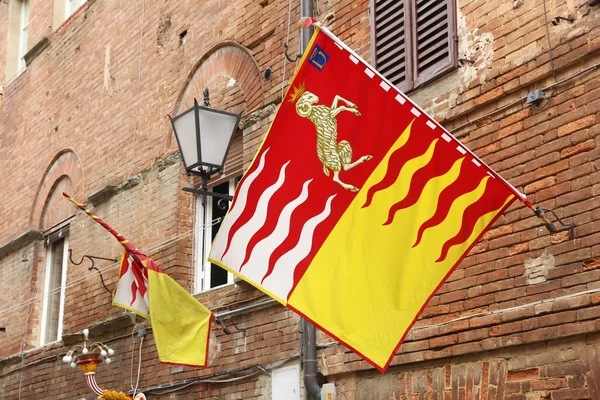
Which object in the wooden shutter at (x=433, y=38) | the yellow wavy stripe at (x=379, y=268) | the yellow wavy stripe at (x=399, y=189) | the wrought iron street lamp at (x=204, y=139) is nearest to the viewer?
the yellow wavy stripe at (x=379, y=268)

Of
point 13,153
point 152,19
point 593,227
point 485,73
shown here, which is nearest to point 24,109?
point 13,153

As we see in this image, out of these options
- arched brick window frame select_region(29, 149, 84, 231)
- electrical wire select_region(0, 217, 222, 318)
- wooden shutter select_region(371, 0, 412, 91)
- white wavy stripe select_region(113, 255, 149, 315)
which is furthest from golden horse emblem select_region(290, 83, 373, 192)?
arched brick window frame select_region(29, 149, 84, 231)

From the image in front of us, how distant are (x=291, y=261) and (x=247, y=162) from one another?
4.33m

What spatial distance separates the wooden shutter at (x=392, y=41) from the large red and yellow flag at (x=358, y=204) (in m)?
2.34

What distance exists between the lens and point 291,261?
6.12 m

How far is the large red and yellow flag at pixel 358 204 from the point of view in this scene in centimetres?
589

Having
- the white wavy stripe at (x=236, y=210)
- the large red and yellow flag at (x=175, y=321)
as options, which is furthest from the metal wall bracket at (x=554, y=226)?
the large red and yellow flag at (x=175, y=321)

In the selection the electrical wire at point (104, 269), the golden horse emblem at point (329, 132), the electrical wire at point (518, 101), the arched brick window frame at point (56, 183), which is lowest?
the golden horse emblem at point (329, 132)

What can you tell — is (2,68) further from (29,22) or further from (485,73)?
(485,73)

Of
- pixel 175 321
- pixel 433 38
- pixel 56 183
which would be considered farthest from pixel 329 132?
pixel 56 183

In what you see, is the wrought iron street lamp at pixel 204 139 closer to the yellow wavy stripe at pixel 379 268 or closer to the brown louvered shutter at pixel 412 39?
the brown louvered shutter at pixel 412 39

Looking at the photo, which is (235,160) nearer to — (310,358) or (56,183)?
(310,358)

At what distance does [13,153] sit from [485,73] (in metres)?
9.85

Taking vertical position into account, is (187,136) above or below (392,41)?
→ below
